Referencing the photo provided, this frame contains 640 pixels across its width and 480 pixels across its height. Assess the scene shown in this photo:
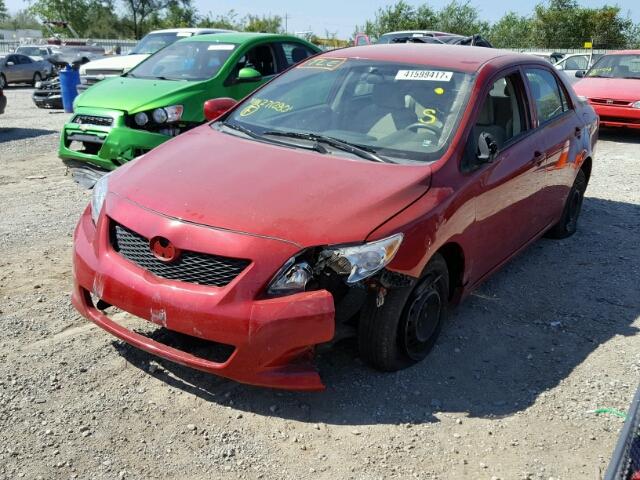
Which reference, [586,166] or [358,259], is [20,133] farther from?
[358,259]

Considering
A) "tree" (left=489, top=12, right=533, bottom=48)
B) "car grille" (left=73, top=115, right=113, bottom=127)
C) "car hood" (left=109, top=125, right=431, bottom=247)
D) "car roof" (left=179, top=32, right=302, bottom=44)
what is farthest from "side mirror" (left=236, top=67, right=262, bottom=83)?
"tree" (left=489, top=12, right=533, bottom=48)

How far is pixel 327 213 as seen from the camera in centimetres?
314

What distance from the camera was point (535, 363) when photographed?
3793 mm

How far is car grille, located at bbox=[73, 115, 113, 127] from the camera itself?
22.4 ft

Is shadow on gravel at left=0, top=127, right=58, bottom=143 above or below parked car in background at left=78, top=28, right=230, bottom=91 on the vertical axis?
below

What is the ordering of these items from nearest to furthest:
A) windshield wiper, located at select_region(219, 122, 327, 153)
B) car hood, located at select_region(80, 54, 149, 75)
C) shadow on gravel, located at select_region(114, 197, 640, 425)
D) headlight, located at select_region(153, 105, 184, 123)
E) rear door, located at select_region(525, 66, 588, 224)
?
shadow on gravel, located at select_region(114, 197, 640, 425) → windshield wiper, located at select_region(219, 122, 327, 153) → rear door, located at select_region(525, 66, 588, 224) → headlight, located at select_region(153, 105, 184, 123) → car hood, located at select_region(80, 54, 149, 75)

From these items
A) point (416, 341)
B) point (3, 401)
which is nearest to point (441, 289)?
point (416, 341)

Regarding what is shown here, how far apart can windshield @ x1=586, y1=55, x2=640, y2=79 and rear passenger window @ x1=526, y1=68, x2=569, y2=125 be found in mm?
7604

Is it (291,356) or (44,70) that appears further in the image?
(44,70)

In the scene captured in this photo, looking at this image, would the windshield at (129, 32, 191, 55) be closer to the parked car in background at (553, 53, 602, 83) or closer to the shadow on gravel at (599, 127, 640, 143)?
the shadow on gravel at (599, 127, 640, 143)

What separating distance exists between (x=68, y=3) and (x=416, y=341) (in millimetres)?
62560

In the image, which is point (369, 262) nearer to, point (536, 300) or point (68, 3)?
point (536, 300)

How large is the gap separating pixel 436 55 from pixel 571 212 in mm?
2417

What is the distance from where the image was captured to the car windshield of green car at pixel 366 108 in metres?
3.86
